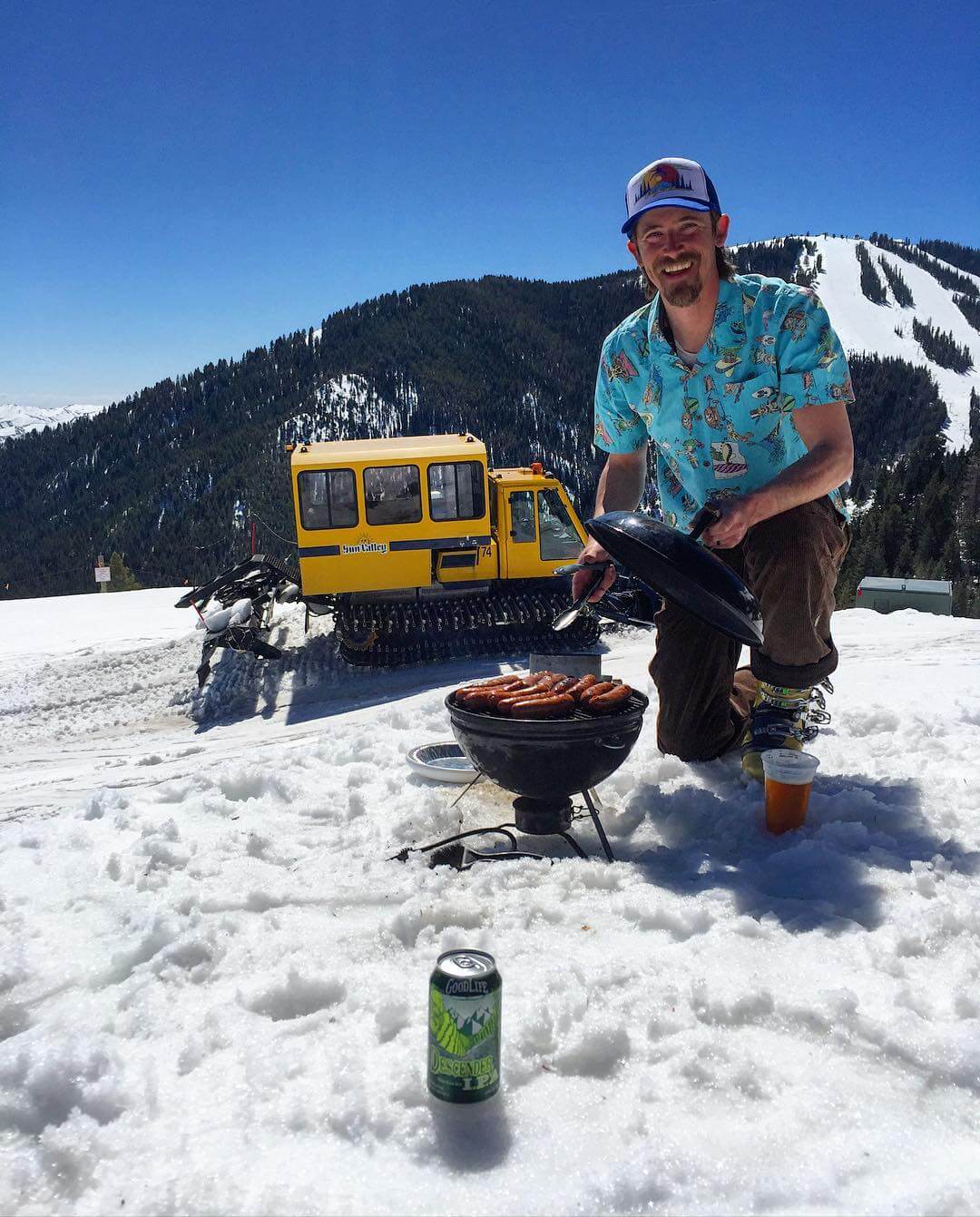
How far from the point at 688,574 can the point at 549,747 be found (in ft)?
2.19

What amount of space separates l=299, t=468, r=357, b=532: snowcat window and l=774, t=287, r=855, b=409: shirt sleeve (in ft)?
25.4

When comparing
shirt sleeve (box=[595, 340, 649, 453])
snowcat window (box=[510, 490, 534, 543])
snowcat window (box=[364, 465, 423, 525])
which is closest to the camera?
shirt sleeve (box=[595, 340, 649, 453])

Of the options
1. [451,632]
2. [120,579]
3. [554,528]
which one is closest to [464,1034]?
[451,632]

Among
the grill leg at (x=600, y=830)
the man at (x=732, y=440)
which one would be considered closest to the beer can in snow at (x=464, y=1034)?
the grill leg at (x=600, y=830)

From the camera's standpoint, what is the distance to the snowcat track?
1019cm

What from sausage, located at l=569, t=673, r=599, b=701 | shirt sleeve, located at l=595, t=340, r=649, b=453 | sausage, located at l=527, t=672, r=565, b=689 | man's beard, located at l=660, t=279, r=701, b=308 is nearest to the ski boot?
sausage, located at l=569, t=673, r=599, b=701

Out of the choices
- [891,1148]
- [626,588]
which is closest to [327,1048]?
[891,1148]

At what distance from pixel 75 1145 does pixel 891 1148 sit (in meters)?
1.44

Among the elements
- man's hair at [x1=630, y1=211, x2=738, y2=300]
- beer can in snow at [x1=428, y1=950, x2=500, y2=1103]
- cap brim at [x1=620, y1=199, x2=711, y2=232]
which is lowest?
beer can in snow at [x1=428, y1=950, x2=500, y2=1103]

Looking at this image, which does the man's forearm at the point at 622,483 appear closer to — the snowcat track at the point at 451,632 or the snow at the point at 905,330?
the snowcat track at the point at 451,632

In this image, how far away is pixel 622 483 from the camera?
3.78 metres

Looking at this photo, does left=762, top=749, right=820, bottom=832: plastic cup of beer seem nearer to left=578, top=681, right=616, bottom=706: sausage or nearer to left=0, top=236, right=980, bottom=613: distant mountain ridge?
left=578, top=681, right=616, bottom=706: sausage

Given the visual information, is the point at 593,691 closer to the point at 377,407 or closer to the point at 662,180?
the point at 662,180

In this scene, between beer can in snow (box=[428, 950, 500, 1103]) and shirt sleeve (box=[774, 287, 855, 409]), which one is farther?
shirt sleeve (box=[774, 287, 855, 409])
